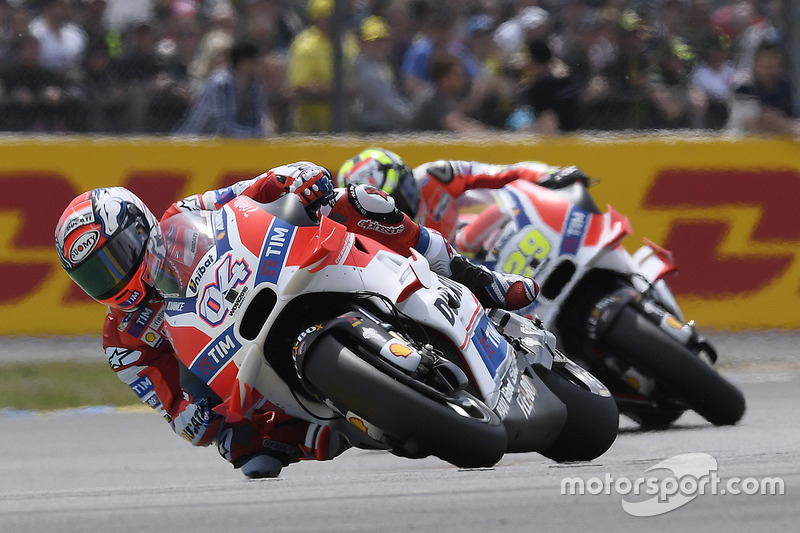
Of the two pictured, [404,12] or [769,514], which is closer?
[769,514]

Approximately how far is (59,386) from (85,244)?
4355 millimetres

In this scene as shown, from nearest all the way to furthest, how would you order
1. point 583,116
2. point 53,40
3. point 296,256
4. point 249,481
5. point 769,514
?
point 769,514, point 296,256, point 249,481, point 53,40, point 583,116

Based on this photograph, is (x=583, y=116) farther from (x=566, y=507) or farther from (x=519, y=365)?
(x=566, y=507)

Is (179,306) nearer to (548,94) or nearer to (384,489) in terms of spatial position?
(384,489)

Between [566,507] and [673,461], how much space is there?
1037 millimetres

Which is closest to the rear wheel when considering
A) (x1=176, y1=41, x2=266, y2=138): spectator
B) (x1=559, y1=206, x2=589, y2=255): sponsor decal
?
(x1=559, y1=206, x2=589, y2=255): sponsor decal

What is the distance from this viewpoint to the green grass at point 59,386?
823 cm

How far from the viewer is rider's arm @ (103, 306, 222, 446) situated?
192 inches

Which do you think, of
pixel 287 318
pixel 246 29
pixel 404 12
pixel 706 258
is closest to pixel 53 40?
pixel 246 29

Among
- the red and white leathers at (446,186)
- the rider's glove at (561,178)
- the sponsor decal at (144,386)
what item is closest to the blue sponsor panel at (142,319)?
the sponsor decal at (144,386)

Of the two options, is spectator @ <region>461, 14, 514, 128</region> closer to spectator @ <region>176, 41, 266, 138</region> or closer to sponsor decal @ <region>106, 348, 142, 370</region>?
spectator @ <region>176, 41, 266, 138</region>

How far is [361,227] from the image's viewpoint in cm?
493

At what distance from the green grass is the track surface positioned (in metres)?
1.20

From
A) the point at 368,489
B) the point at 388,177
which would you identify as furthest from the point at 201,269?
the point at 388,177
